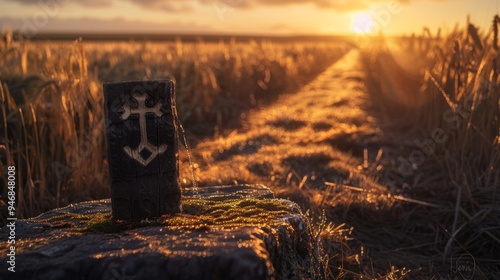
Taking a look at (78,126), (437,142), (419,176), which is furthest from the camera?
(437,142)

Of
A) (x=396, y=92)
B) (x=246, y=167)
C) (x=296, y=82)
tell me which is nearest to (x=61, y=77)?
(x=246, y=167)

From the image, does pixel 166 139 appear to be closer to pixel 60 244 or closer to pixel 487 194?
pixel 60 244

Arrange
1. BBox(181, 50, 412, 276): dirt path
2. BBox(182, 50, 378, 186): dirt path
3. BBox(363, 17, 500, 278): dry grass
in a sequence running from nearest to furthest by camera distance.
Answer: BBox(363, 17, 500, 278): dry grass
BBox(181, 50, 412, 276): dirt path
BBox(182, 50, 378, 186): dirt path

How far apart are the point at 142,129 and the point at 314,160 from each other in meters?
2.55

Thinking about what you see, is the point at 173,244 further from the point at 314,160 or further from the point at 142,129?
the point at 314,160

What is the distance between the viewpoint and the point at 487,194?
2938mm

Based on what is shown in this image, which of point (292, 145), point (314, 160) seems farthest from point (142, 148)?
point (292, 145)

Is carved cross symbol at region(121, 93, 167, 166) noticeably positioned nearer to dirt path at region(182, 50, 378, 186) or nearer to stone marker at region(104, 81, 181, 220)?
stone marker at region(104, 81, 181, 220)

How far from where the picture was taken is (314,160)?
13.4 ft

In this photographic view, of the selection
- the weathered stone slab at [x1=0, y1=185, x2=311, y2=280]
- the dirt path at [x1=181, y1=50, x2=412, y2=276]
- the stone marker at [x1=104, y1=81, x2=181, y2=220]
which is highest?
the stone marker at [x1=104, y1=81, x2=181, y2=220]

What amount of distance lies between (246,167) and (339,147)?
47.3 inches

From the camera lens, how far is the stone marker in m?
1.68

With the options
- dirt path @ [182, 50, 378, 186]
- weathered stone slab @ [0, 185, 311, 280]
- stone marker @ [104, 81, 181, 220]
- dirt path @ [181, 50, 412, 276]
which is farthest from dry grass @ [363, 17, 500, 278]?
stone marker @ [104, 81, 181, 220]

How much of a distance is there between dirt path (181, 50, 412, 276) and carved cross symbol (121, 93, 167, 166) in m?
0.92
